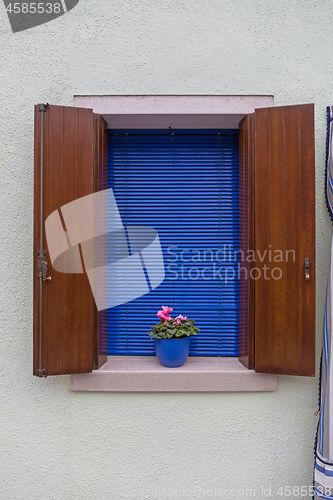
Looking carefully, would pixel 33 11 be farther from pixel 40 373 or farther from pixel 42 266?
pixel 40 373

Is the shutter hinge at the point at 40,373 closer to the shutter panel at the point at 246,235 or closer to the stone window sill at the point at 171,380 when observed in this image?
the stone window sill at the point at 171,380

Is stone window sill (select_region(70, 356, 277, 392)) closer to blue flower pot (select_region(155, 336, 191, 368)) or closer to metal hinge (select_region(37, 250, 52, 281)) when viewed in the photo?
blue flower pot (select_region(155, 336, 191, 368))

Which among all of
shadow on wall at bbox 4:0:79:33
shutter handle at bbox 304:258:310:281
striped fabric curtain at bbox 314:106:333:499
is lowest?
striped fabric curtain at bbox 314:106:333:499

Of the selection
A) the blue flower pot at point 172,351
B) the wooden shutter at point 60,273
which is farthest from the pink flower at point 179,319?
the wooden shutter at point 60,273

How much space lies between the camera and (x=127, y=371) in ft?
7.48

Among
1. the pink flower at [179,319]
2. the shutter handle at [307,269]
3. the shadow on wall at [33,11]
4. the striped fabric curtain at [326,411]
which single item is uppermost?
the shadow on wall at [33,11]

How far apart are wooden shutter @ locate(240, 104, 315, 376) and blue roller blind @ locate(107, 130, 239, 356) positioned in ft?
1.19

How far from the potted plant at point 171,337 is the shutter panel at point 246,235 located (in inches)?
14.2

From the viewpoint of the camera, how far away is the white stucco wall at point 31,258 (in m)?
2.31

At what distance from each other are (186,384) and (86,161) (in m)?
1.62

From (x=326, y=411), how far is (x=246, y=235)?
1215 millimetres

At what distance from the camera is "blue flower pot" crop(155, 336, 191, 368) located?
2303mm

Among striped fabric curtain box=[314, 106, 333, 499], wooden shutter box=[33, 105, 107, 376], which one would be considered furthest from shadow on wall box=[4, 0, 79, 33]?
striped fabric curtain box=[314, 106, 333, 499]

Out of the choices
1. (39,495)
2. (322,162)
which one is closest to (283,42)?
(322,162)
